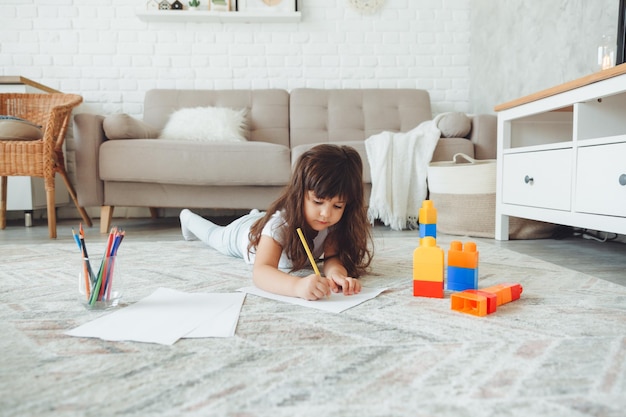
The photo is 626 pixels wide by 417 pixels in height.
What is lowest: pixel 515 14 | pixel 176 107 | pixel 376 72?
pixel 176 107

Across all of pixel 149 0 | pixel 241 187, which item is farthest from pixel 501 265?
pixel 149 0

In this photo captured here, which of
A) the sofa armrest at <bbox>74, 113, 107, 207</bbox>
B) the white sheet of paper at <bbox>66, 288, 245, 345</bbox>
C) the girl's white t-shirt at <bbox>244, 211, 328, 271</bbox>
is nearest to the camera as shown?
the white sheet of paper at <bbox>66, 288, 245, 345</bbox>

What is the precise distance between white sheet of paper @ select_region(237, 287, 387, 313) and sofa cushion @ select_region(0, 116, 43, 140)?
1741 mm

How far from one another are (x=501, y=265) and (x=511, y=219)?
71 cm

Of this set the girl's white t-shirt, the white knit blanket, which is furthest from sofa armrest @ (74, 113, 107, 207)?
the girl's white t-shirt

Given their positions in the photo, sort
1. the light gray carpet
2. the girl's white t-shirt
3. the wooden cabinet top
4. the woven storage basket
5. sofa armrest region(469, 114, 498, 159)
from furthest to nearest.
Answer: sofa armrest region(469, 114, 498, 159) < the woven storage basket < the wooden cabinet top < the girl's white t-shirt < the light gray carpet

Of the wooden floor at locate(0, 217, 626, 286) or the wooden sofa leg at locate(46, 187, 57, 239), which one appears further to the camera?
the wooden sofa leg at locate(46, 187, 57, 239)

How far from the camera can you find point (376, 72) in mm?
3479

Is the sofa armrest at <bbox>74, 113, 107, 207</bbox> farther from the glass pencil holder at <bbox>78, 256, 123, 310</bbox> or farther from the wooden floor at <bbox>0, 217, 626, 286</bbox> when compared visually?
the glass pencil holder at <bbox>78, 256, 123, 310</bbox>

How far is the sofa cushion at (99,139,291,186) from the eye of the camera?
2432mm

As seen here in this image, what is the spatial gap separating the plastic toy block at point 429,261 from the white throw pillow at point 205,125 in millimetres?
1834

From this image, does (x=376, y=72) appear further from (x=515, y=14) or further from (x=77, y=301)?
(x=77, y=301)

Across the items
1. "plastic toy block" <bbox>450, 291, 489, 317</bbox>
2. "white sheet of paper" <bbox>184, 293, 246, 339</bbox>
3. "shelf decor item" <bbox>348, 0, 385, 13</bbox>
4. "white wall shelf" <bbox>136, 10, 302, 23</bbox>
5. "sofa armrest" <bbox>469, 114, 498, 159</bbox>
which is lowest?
"white sheet of paper" <bbox>184, 293, 246, 339</bbox>

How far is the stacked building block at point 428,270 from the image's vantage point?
3.53 ft
